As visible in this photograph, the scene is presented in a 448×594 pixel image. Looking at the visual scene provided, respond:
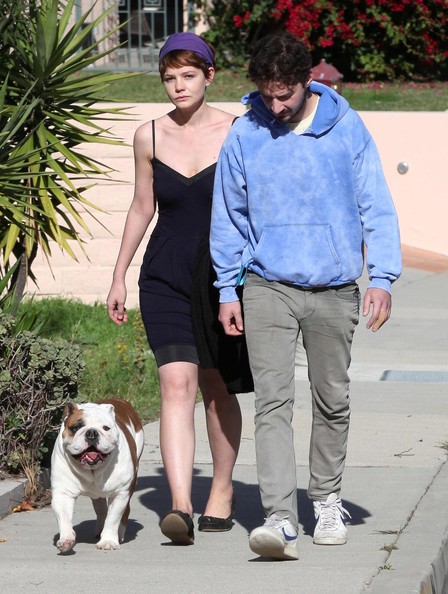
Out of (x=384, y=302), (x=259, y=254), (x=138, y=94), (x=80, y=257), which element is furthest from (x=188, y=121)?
(x=138, y=94)

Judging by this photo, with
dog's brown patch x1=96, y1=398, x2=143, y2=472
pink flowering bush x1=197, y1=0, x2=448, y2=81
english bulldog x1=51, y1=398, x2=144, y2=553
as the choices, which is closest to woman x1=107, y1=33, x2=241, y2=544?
dog's brown patch x1=96, y1=398, x2=143, y2=472

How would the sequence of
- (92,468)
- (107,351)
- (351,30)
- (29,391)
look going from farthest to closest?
(351,30) → (107,351) → (29,391) → (92,468)

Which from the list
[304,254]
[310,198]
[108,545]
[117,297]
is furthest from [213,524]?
[310,198]

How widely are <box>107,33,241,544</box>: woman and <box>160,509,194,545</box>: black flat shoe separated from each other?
0.08m

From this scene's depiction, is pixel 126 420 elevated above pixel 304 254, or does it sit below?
below

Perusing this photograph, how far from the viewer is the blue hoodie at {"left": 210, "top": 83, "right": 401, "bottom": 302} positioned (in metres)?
4.98

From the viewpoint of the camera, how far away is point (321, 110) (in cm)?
500

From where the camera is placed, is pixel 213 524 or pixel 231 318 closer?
pixel 231 318

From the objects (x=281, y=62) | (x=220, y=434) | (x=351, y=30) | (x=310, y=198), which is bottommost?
(x=220, y=434)

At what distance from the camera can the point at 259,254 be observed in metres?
5.05

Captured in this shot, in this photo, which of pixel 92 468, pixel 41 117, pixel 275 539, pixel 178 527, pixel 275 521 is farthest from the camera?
pixel 41 117

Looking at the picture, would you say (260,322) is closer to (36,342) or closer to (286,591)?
(286,591)

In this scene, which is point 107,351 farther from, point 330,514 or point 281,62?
point 281,62

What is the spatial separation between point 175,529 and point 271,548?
0.46 m
